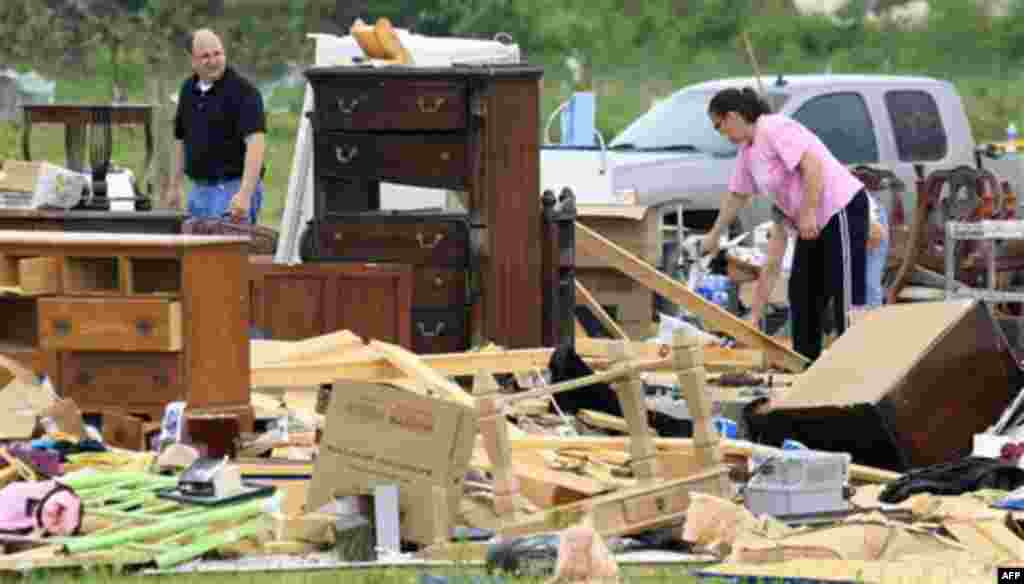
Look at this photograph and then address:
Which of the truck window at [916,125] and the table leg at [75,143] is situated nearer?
the table leg at [75,143]

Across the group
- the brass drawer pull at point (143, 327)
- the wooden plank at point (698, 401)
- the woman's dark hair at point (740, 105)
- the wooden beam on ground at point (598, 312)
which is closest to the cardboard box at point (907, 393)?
the wooden plank at point (698, 401)

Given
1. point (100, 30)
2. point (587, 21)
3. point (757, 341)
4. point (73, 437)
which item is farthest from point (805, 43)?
point (73, 437)

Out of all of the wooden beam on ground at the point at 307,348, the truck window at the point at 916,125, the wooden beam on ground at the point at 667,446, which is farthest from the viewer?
the truck window at the point at 916,125

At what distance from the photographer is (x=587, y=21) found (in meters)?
40.9

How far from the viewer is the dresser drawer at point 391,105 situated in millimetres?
12477

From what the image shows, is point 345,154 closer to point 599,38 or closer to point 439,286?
point 439,286

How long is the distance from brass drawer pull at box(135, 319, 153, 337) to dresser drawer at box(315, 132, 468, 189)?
289 centimetres

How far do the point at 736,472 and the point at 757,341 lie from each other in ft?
11.9

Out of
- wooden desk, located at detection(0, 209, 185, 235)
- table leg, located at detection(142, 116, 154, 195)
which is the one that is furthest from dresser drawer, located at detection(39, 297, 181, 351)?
table leg, located at detection(142, 116, 154, 195)

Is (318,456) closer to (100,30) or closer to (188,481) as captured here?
(188,481)

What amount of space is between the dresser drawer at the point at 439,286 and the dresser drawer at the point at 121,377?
2.64 metres

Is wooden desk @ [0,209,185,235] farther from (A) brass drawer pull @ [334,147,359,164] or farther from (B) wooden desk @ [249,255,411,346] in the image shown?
(A) brass drawer pull @ [334,147,359,164]

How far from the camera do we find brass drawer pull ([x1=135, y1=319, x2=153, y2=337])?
9.89 metres

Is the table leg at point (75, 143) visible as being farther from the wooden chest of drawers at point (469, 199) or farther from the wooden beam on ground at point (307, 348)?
the wooden beam on ground at point (307, 348)
